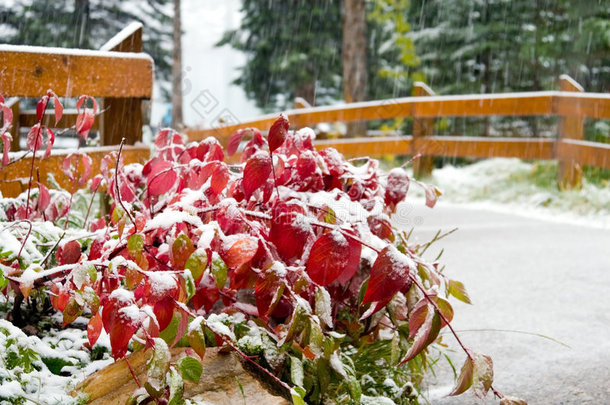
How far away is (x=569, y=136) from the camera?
7324 millimetres

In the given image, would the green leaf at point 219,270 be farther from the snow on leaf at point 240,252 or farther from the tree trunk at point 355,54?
the tree trunk at point 355,54

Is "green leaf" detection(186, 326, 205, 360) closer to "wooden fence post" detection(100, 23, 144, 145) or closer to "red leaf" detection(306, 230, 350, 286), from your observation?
"red leaf" detection(306, 230, 350, 286)

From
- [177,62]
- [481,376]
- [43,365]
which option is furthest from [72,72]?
[177,62]

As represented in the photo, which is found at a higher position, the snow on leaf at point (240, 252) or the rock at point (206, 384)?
the snow on leaf at point (240, 252)

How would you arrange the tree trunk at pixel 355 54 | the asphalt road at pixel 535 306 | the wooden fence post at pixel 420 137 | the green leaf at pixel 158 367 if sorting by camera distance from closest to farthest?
the green leaf at pixel 158 367
the asphalt road at pixel 535 306
the wooden fence post at pixel 420 137
the tree trunk at pixel 355 54

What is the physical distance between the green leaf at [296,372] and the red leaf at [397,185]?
0.67 metres

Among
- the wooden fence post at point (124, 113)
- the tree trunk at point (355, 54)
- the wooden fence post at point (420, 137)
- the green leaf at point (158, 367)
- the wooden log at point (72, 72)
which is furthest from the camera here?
the tree trunk at point (355, 54)

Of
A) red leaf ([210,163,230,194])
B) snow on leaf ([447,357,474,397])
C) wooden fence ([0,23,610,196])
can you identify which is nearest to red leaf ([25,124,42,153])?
wooden fence ([0,23,610,196])

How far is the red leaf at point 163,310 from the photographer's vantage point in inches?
46.8

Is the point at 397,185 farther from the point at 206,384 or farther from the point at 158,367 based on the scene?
the point at 158,367

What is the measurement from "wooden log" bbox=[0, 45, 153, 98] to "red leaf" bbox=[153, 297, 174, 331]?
5.33ft

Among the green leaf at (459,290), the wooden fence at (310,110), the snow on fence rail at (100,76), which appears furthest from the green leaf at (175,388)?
the wooden fence at (310,110)

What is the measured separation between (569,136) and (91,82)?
623 cm

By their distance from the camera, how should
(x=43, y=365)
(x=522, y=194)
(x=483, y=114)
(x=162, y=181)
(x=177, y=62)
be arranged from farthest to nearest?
(x=177, y=62) → (x=483, y=114) → (x=522, y=194) → (x=162, y=181) → (x=43, y=365)
